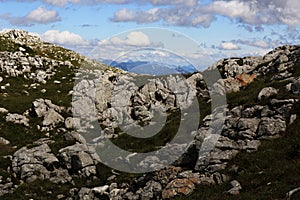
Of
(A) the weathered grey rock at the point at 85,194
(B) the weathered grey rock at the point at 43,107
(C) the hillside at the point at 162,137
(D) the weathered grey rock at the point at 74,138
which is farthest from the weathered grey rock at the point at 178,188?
(B) the weathered grey rock at the point at 43,107

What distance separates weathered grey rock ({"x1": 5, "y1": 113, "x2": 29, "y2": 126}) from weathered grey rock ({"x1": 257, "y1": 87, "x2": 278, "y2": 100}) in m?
33.3

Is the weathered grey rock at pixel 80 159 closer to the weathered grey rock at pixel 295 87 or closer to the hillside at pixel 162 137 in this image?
the hillside at pixel 162 137

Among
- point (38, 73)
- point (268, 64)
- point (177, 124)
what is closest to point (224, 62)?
point (268, 64)

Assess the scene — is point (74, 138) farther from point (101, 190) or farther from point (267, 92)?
point (267, 92)

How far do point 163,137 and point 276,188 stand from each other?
20.2 m

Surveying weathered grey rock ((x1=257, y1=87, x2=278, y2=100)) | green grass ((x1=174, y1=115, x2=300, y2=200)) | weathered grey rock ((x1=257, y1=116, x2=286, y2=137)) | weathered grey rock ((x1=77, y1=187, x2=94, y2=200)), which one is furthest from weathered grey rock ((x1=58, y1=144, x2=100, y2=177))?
weathered grey rock ((x1=257, y1=87, x2=278, y2=100))

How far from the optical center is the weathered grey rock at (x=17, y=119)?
55525 mm

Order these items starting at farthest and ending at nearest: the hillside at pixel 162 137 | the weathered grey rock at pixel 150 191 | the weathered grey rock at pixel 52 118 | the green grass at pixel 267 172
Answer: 1. the weathered grey rock at pixel 52 118
2. the weathered grey rock at pixel 150 191
3. the hillside at pixel 162 137
4. the green grass at pixel 267 172

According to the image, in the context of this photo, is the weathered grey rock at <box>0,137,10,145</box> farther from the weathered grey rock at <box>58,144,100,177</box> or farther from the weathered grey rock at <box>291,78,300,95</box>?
the weathered grey rock at <box>291,78,300,95</box>

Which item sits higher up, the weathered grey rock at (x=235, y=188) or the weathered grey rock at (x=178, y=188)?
the weathered grey rock at (x=235, y=188)

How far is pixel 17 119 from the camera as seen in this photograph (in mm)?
56562

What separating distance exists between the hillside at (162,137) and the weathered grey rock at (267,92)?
14cm

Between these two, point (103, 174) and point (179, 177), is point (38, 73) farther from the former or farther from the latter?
point (179, 177)

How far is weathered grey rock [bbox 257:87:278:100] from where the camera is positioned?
38812 millimetres
